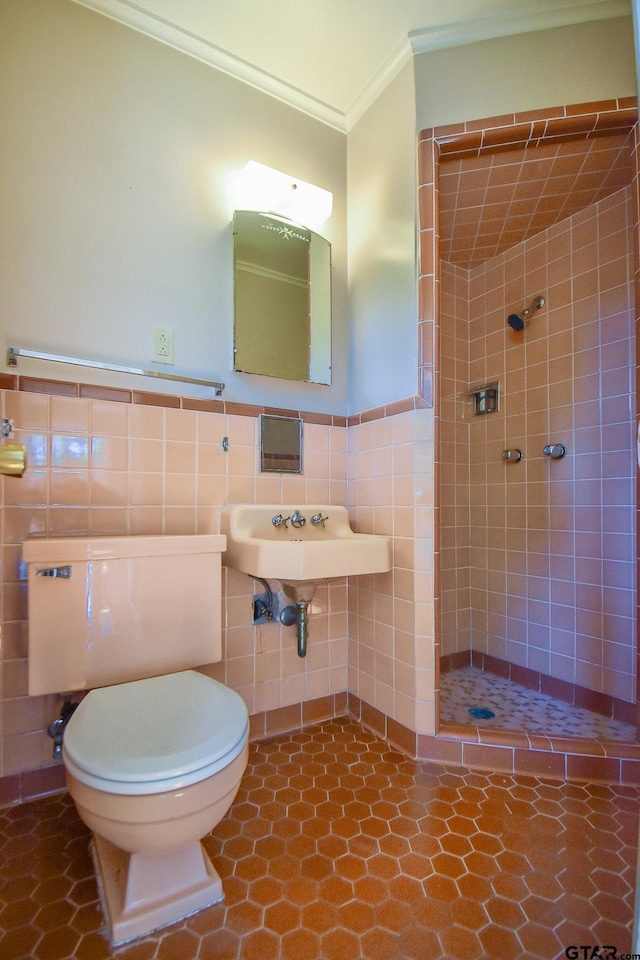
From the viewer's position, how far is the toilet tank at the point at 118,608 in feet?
3.72

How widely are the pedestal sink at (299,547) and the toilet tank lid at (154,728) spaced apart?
37cm

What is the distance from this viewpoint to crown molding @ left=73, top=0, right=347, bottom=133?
4.85 ft

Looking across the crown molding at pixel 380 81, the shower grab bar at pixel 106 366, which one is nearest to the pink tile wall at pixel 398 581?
the shower grab bar at pixel 106 366

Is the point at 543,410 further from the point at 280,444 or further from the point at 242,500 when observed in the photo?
the point at 242,500

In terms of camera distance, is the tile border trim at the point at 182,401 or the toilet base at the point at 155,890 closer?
the toilet base at the point at 155,890

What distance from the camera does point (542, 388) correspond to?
7.02ft

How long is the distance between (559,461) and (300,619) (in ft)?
4.68

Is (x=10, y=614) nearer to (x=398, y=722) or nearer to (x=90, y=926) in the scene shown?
(x=90, y=926)

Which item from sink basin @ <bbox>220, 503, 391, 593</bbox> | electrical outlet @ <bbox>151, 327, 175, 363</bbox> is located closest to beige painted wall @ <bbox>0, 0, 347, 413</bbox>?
electrical outlet @ <bbox>151, 327, 175, 363</bbox>

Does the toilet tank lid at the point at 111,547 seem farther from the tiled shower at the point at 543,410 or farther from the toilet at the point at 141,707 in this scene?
the tiled shower at the point at 543,410

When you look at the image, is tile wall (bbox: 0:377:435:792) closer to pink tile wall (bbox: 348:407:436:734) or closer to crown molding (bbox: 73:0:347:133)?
pink tile wall (bbox: 348:407:436:734)

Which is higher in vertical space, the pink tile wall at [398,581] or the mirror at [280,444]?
the mirror at [280,444]

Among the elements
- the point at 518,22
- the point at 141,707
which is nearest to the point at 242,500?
the point at 141,707

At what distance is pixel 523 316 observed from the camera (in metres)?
→ 2.23
